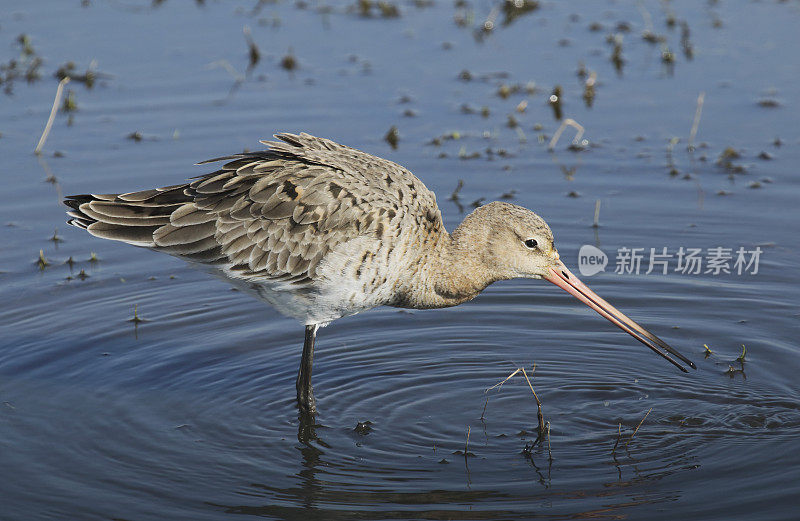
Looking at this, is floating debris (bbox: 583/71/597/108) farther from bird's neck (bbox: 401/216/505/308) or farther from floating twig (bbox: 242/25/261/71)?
bird's neck (bbox: 401/216/505/308)

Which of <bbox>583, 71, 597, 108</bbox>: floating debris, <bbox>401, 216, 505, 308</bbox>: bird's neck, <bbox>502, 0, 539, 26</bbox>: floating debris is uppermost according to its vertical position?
<bbox>502, 0, 539, 26</bbox>: floating debris

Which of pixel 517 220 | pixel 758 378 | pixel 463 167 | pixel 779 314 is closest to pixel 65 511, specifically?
pixel 517 220

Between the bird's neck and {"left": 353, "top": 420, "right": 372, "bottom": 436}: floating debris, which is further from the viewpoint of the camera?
the bird's neck

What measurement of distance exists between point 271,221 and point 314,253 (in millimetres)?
333

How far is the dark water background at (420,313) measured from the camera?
220 inches

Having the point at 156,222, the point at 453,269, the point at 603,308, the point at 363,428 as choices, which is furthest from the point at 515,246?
the point at 156,222

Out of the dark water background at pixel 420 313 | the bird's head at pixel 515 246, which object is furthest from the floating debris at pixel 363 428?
the bird's head at pixel 515 246

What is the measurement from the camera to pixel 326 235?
617 cm

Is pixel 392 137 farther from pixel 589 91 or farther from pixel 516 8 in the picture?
pixel 516 8
